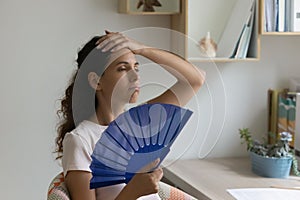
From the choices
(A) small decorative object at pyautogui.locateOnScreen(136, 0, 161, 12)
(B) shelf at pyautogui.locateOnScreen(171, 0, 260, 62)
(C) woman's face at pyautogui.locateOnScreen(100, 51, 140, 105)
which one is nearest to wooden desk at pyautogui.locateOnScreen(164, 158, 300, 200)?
(B) shelf at pyautogui.locateOnScreen(171, 0, 260, 62)

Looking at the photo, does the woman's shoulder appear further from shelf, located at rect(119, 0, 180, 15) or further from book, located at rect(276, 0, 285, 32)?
book, located at rect(276, 0, 285, 32)

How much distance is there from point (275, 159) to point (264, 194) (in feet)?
0.97

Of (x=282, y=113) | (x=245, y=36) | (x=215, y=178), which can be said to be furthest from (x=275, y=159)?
(x=245, y=36)

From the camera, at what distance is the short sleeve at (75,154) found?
5.79 feet

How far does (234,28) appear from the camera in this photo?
2.62 m

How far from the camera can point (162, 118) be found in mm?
1632

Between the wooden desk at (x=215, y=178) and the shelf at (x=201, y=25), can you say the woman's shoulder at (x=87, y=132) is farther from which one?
the shelf at (x=201, y=25)

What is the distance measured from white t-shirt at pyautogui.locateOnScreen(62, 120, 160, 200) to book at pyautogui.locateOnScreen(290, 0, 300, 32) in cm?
114

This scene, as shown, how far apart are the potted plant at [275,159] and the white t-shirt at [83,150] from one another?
84 centimetres

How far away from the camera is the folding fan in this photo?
1603 mm

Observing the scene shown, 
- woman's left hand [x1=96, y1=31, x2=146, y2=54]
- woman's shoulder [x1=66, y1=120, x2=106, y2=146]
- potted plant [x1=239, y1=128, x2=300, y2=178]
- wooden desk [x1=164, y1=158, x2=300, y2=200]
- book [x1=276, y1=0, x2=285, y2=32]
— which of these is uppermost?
book [x1=276, y1=0, x2=285, y2=32]

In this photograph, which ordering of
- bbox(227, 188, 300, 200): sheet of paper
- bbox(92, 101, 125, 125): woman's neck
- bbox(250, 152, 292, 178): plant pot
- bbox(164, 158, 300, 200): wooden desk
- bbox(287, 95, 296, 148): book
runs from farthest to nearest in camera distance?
bbox(287, 95, 296, 148): book → bbox(250, 152, 292, 178): plant pot → bbox(164, 158, 300, 200): wooden desk → bbox(227, 188, 300, 200): sheet of paper → bbox(92, 101, 125, 125): woman's neck

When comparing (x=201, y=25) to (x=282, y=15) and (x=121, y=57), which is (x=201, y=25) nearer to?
(x=282, y=15)

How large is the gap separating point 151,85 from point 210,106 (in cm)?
93
